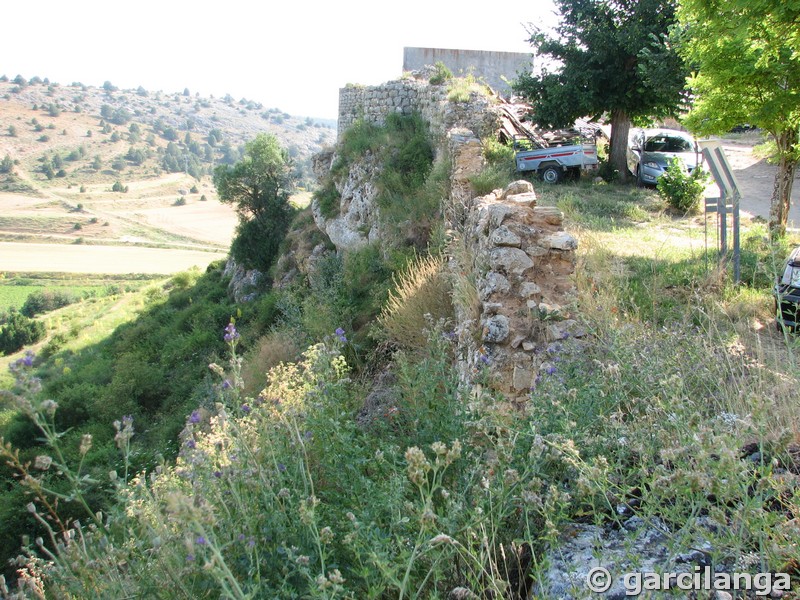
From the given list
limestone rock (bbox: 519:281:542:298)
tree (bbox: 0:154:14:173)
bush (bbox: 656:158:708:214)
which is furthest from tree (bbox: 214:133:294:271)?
tree (bbox: 0:154:14:173)

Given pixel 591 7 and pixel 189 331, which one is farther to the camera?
pixel 189 331

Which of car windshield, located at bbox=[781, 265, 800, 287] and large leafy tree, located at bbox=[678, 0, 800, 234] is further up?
large leafy tree, located at bbox=[678, 0, 800, 234]

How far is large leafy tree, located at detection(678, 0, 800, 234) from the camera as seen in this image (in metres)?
6.37

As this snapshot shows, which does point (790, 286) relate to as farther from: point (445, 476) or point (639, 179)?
point (639, 179)

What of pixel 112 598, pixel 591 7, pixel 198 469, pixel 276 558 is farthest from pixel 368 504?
pixel 591 7

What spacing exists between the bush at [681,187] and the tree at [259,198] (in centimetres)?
1603

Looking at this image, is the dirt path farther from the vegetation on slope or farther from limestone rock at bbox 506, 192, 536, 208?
the vegetation on slope

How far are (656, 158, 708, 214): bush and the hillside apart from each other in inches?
1379

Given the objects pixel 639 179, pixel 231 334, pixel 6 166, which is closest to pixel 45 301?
pixel 639 179

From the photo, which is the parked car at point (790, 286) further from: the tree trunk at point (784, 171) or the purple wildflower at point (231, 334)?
the purple wildflower at point (231, 334)

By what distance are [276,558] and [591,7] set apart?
53.4ft

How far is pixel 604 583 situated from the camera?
1.99 metres

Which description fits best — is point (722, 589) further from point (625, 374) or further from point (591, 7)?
point (591, 7)

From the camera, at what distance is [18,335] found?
38.4m
